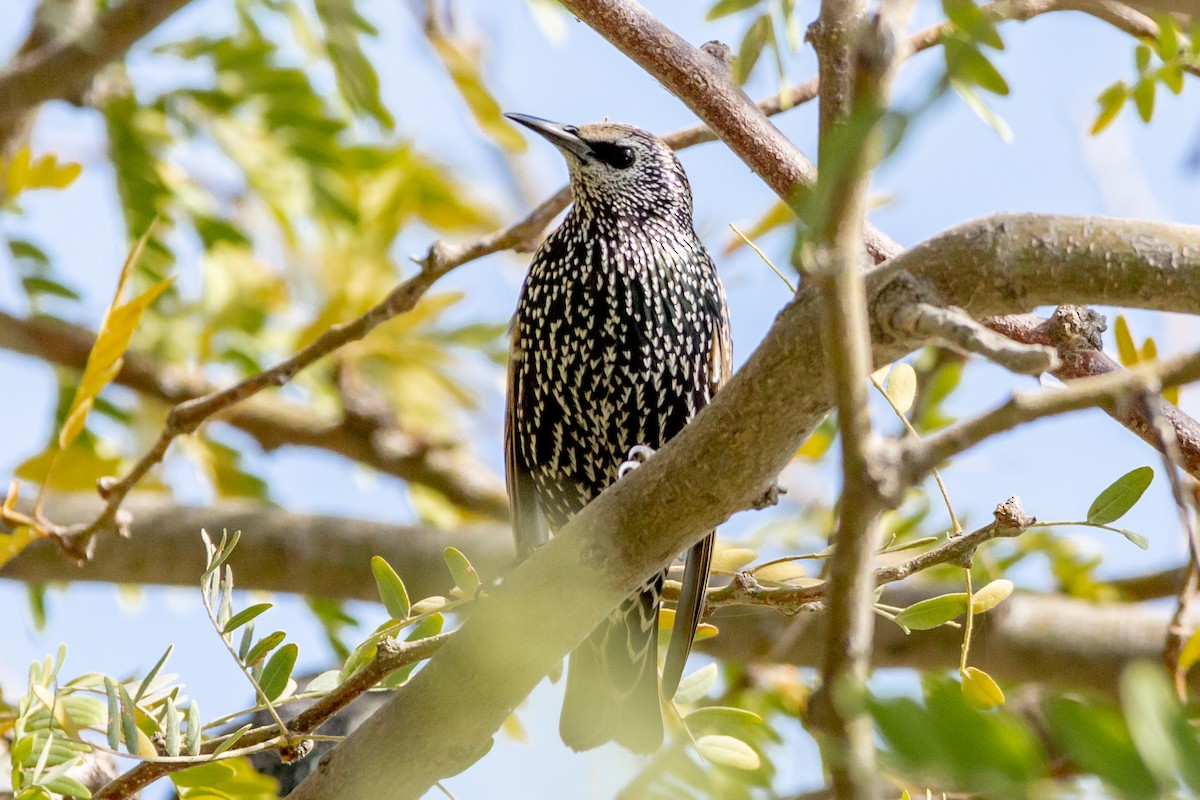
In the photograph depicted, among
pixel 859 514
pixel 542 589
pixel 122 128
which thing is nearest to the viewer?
pixel 859 514

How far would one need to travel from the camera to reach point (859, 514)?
1.09 metres

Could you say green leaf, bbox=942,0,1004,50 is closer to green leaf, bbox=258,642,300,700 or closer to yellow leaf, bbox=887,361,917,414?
yellow leaf, bbox=887,361,917,414

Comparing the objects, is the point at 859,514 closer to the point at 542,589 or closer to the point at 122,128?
the point at 542,589

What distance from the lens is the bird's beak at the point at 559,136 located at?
141 inches

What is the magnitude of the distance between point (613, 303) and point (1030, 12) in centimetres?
130

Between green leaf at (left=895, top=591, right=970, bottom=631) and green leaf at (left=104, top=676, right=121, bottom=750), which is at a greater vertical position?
green leaf at (left=895, top=591, right=970, bottom=631)

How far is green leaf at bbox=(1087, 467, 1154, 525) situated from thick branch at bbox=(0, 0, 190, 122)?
259cm

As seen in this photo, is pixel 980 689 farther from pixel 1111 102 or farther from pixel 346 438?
pixel 346 438

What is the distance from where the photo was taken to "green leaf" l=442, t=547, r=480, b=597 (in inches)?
80.7

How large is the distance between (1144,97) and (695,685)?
1.36 m

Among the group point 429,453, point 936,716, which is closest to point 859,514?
point 936,716

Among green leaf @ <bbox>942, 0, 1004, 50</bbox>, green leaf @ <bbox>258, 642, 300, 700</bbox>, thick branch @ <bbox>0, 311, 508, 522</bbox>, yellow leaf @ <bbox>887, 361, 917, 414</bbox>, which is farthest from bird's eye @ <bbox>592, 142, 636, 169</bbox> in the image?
green leaf @ <bbox>942, 0, 1004, 50</bbox>

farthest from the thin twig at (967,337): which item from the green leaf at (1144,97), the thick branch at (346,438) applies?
the thick branch at (346,438)

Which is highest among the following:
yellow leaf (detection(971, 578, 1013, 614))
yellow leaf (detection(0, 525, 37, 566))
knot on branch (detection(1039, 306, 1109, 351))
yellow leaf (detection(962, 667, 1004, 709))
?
knot on branch (detection(1039, 306, 1109, 351))
